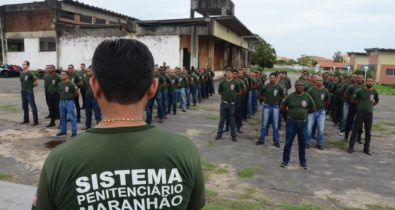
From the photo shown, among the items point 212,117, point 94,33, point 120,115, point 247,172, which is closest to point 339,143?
point 247,172

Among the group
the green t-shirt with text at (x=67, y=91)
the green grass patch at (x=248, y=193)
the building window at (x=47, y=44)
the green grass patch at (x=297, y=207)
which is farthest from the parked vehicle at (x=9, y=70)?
the green grass patch at (x=297, y=207)

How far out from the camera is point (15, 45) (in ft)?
109

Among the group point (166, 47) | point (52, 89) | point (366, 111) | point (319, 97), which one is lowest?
point (366, 111)

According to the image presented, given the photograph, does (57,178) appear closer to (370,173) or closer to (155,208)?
→ (155,208)

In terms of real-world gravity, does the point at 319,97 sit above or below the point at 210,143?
above

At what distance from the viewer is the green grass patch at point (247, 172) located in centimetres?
663

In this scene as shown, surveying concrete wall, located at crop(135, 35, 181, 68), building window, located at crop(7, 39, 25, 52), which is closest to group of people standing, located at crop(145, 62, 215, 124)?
concrete wall, located at crop(135, 35, 181, 68)

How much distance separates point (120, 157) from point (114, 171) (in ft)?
0.21

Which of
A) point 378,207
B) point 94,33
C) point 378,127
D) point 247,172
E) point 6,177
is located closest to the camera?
point 378,207

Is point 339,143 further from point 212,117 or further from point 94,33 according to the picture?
point 94,33

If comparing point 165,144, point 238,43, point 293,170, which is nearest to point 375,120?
point 293,170

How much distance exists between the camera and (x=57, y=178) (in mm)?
1452

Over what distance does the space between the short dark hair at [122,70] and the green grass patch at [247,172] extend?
535cm

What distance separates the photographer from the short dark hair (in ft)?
5.02
